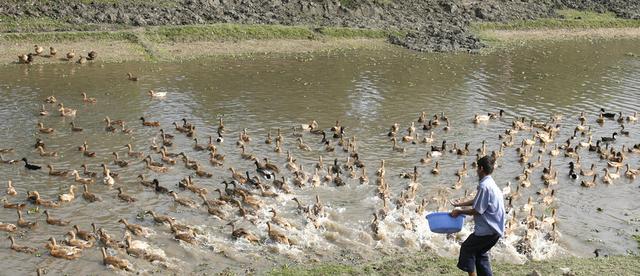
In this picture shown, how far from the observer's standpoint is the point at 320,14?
46656mm

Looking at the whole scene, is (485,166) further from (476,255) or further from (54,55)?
(54,55)

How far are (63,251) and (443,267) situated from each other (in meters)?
7.98

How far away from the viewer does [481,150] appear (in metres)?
22.7

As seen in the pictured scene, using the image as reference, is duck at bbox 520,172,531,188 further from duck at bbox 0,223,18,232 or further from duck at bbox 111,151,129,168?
duck at bbox 0,223,18,232

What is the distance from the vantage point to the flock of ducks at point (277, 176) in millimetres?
15422

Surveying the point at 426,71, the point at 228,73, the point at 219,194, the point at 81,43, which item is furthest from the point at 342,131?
the point at 81,43

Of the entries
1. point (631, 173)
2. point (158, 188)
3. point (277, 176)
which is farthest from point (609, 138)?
point (158, 188)

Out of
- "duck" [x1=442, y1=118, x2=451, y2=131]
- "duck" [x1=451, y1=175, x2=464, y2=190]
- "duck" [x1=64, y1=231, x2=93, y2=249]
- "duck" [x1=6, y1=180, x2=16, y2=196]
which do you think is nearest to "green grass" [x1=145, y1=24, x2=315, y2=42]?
"duck" [x1=442, y1=118, x2=451, y2=131]

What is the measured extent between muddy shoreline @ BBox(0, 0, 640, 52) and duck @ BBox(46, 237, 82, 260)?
25.0 meters

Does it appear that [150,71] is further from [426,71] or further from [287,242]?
[287,242]

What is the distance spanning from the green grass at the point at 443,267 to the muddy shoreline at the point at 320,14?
28266 millimetres

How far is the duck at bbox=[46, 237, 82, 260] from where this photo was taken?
45.7 feet

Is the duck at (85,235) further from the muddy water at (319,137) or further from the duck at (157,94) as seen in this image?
the duck at (157,94)

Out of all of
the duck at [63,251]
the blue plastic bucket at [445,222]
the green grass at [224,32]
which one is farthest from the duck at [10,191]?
the green grass at [224,32]
